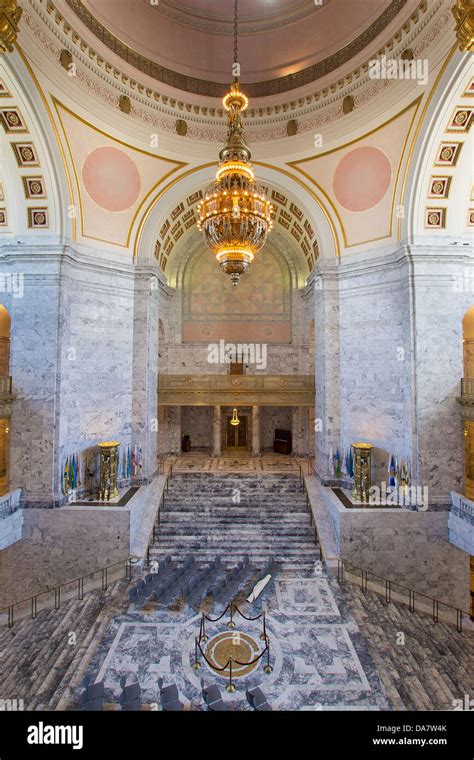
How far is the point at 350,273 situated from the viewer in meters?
12.3

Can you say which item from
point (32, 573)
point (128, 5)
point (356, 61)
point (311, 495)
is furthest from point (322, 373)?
point (128, 5)

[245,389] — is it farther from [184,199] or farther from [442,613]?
[442,613]

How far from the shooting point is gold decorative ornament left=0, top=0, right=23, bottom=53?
5.72 meters

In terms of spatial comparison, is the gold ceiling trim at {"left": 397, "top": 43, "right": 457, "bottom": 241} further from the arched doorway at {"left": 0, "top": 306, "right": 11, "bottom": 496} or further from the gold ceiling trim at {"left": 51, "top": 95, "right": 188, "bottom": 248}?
the arched doorway at {"left": 0, "top": 306, "right": 11, "bottom": 496}

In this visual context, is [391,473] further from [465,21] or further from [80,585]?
[465,21]

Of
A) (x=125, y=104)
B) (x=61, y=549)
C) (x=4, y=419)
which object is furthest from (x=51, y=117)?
(x=61, y=549)

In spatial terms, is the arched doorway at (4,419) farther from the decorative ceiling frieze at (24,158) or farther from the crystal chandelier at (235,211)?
the crystal chandelier at (235,211)

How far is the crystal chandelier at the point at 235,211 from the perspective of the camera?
766 centimetres

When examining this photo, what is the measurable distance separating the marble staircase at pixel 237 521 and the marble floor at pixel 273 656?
1673 millimetres

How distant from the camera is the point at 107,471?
10891 mm

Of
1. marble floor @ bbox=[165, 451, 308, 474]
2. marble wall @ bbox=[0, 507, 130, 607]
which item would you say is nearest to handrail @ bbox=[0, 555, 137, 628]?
marble wall @ bbox=[0, 507, 130, 607]

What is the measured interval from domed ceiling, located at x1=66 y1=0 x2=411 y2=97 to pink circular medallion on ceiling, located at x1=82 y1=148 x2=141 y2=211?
291cm

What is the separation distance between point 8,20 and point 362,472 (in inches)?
483

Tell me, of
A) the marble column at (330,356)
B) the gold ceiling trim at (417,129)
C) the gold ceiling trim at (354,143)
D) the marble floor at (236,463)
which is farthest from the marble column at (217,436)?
the gold ceiling trim at (417,129)
